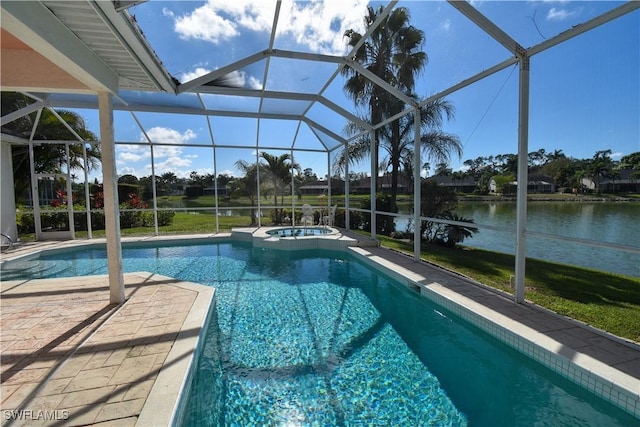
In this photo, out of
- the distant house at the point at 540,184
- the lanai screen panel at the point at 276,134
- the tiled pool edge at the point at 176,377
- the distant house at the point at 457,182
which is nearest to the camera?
the tiled pool edge at the point at 176,377

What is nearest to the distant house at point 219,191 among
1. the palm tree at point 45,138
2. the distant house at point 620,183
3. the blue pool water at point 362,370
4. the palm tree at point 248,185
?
the palm tree at point 248,185

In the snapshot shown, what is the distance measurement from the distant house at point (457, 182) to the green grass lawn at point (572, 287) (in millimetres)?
1595

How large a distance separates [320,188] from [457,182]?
18.9 feet

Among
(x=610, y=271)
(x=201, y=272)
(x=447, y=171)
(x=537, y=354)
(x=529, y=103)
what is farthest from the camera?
(x=447, y=171)

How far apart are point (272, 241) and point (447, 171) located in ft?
16.6

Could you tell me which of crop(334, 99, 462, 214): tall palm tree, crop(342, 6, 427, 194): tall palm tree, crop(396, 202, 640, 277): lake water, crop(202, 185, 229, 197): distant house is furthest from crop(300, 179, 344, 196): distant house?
crop(396, 202, 640, 277): lake water

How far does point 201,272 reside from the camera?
21.8 ft

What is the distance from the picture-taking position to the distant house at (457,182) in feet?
21.8

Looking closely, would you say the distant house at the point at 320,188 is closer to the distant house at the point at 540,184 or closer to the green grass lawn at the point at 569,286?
the green grass lawn at the point at 569,286

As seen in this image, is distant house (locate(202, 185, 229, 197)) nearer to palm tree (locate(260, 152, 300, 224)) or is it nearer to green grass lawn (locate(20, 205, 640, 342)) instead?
palm tree (locate(260, 152, 300, 224))

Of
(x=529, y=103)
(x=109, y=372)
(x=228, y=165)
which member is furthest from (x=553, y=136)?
(x=228, y=165)

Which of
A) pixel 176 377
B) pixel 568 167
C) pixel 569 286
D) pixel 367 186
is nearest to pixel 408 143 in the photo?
pixel 367 186

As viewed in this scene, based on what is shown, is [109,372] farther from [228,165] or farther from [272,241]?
[228,165]

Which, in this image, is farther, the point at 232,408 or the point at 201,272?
the point at 201,272
